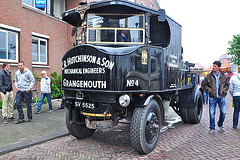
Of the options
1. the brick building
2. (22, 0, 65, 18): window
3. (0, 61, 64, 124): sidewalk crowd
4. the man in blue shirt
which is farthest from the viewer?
(22, 0, 65, 18): window

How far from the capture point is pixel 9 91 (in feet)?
21.4

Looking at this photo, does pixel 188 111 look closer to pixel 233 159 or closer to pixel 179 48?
pixel 179 48

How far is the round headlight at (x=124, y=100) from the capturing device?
359 cm

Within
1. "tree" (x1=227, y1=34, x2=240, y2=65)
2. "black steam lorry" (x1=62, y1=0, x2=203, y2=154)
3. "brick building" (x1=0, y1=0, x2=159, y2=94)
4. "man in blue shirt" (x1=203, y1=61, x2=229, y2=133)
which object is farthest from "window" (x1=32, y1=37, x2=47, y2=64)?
"tree" (x1=227, y1=34, x2=240, y2=65)

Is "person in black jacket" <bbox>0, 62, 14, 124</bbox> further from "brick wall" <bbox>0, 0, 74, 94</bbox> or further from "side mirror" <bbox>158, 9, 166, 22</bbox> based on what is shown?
"side mirror" <bbox>158, 9, 166, 22</bbox>

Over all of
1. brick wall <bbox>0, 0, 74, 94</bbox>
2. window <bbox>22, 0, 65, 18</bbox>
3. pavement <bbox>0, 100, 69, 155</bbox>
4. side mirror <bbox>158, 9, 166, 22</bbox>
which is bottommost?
pavement <bbox>0, 100, 69, 155</bbox>

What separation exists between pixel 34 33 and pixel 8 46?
1.73 meters

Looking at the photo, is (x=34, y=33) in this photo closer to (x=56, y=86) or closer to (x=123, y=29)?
(x=56, y=86)

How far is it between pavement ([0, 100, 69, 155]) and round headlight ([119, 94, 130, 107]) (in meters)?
2.34

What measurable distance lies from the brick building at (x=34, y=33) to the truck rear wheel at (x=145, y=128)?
770 centimetres

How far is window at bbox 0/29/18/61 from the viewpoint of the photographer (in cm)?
920

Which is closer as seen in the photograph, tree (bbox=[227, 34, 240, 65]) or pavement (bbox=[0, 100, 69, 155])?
pavement (bbox=[0, 100, 69, 155])

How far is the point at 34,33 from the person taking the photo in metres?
10.8

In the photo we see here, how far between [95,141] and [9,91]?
3656 mm
